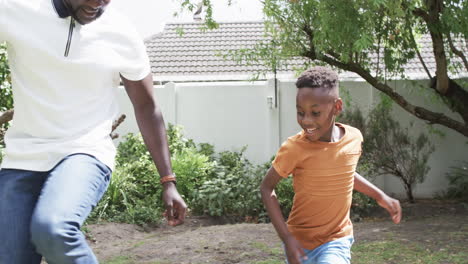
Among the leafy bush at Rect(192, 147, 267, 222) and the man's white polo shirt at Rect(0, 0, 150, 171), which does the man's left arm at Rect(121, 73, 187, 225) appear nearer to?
the man's white polo shirt at Rect(0, 0, 150, 171)

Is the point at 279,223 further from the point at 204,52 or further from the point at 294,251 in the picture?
the point at 204,52

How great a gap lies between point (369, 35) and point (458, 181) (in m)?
3.89

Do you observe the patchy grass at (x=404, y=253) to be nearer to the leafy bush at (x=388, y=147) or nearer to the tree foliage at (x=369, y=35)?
the tree foliage at (x=369, y=35)

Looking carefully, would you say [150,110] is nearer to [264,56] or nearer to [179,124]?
[264,56]

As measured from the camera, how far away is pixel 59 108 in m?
2.54

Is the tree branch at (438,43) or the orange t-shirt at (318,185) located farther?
the tree branch at (438,43)

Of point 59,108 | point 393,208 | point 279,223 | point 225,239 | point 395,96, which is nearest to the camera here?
point 59,108

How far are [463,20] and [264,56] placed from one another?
2.88m

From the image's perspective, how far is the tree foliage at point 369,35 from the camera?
23.5 ft

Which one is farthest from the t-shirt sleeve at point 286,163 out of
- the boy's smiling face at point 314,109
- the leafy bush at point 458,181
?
the leafy bush at point 458,181

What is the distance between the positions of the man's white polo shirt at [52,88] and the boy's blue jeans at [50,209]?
0.06 meters

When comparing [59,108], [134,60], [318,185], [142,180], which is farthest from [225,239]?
[59,108]

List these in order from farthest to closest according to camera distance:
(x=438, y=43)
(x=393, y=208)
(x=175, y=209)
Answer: (x=438, y=43)
(x=393, y=208)
(x=175, y=209)

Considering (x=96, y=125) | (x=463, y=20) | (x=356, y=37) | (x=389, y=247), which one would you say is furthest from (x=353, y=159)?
(x=463, y=20)
